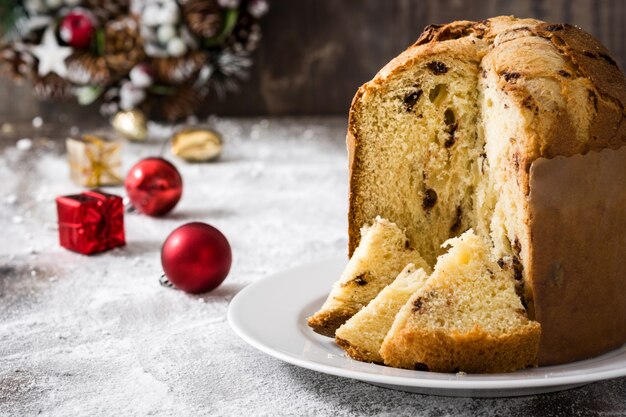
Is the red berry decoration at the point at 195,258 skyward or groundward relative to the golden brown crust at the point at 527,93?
groundward

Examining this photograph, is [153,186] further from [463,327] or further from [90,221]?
[463,327]

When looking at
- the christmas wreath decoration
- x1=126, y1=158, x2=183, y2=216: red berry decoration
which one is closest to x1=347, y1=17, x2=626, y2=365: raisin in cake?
x1=126, y1=158, x2=183, y2=216: red berry decoration

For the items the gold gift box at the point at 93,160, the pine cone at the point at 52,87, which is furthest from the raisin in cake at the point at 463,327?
the pine cone at the point at 52,87

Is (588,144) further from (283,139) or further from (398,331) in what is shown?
(283,139)

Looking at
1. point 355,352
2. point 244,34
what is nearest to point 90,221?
point 355,352

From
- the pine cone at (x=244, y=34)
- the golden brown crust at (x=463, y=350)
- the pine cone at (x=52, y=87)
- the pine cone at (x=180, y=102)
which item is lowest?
the pine cone at (x=180, y=102)

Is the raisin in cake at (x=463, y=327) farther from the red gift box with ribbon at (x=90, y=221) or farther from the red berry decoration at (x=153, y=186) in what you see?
the red berry decoration at (x=153, y=186)

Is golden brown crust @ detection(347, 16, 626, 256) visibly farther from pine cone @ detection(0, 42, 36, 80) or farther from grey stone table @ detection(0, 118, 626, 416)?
pine cone @ detection(0, 42, 36, 80)
